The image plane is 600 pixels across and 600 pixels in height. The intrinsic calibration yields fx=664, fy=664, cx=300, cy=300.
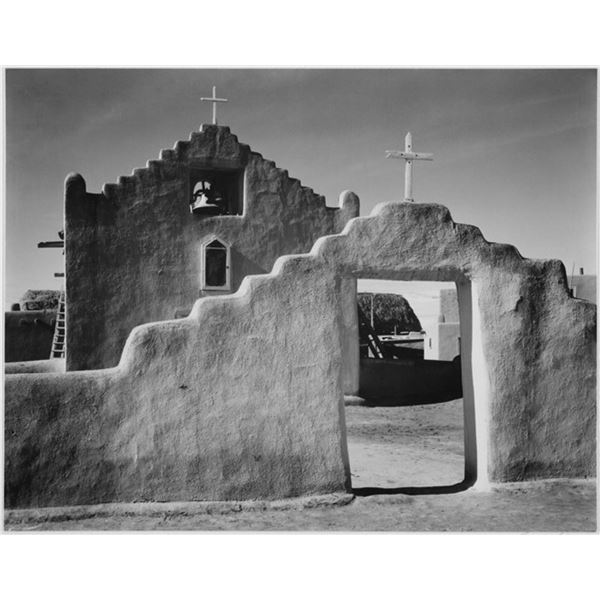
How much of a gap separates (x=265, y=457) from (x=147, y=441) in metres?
1.13

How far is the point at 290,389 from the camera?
6504mm

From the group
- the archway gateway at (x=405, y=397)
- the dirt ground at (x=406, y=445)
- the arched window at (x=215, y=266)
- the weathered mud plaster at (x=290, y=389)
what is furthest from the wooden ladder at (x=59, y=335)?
the weathered mud plaster at (x=290, y=389)

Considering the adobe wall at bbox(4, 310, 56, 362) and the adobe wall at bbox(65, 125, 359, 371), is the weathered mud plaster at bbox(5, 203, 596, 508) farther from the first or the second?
the adobe wall at bbox(4, 310, 56, 362)

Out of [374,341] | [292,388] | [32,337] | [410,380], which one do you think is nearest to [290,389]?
[292,388]

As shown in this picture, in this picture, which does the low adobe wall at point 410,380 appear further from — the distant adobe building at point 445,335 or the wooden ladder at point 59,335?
the wooden ladder at point 59,335

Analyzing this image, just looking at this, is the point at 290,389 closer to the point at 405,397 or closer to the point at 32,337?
the point at 405,397

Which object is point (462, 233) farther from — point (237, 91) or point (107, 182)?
point (107, 182)

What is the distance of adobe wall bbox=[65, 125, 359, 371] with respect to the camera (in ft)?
38.3

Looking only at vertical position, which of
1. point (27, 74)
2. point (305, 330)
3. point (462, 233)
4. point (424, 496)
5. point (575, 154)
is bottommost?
point (424, 496)

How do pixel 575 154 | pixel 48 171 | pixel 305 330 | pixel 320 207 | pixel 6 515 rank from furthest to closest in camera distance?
pixel 320 207, pixel 48 171, pixel 575 154, pixel 305 330, pixel 6 515

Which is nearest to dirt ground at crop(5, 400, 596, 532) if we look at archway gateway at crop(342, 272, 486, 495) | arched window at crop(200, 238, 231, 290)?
archway gateway at crop(342, 272, 486, 495)

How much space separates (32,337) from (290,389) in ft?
32.9

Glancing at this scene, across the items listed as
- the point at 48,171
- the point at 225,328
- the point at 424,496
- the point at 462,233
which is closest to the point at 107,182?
the point at 48,171

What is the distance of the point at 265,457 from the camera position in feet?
21.1
